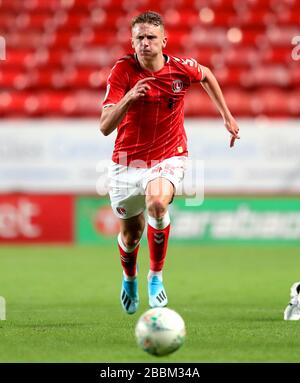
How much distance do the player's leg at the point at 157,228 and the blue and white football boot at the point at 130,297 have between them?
11.8 inches

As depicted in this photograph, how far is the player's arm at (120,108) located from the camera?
5892mm

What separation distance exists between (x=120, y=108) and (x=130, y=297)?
1.60 meters

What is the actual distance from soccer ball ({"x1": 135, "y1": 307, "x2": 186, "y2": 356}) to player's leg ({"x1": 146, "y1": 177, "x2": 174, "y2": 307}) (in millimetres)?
1601

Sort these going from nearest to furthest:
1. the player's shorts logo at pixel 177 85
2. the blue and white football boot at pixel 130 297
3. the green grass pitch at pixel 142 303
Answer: the green grass pitch at pixel 142 303
the player's shorts logo at pixel 177 85
the blue and white football boot at pixel 130 297

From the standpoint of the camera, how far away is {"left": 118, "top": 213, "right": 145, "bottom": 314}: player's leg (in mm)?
6990

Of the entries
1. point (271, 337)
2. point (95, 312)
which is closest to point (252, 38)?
point (95, 312)

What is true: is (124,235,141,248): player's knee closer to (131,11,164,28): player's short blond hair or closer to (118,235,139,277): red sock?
(118,235,139,277): red sock

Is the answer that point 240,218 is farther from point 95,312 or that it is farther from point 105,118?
point 105,118

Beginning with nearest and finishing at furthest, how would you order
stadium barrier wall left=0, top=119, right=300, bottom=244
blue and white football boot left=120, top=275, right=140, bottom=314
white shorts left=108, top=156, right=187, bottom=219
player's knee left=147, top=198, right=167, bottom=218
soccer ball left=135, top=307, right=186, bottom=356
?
soccer ball left=135, top=307, right=186, bottom=356 → player's knee left=147, top=198, right=167, bottom=218 → white shorts left=108, top=156, right=187, bottom=219 → blue and white football boot left=120, top=275, right=140, bottom=314 → stadium barrier wall left=0, top=119, right=300, bottom=244

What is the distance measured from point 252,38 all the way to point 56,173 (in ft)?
16.3

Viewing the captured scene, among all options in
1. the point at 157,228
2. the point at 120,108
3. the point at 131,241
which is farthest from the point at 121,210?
the point at 120,108

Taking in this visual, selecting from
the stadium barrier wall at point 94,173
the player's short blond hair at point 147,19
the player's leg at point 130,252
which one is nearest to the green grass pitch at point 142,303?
the player's leg at point 130,252

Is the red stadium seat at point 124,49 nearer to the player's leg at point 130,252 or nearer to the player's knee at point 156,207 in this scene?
the player's leg at point 130,252

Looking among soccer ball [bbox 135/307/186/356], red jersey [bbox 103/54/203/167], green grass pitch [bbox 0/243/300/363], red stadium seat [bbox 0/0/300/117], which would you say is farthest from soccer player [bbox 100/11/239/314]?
red stadium seat [bbox 0/0/300/117]
